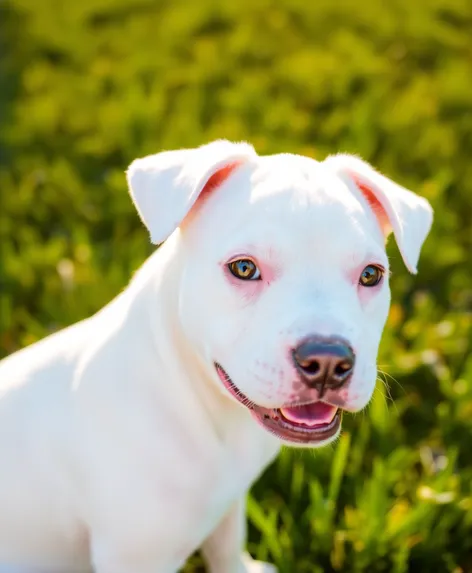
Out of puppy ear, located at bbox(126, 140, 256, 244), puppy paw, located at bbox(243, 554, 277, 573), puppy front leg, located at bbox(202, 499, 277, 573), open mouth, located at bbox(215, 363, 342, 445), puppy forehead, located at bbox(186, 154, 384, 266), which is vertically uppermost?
puppy ear, located at bbox(126, 140, 256, 244)

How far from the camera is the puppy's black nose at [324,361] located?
6.32 feet

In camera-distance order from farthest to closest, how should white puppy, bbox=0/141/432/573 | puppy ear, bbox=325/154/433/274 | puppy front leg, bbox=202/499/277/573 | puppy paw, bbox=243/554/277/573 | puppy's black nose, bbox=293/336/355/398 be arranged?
puppy paw, bbox=243/554/277/573
puppy front leg, bbox=202/499/277/573
puppy ear, bbox=325/154/433/274
white puppy, bbox=0/141/432/573
puppy's black nose, bbox=293/336/355/398

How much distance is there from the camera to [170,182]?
211 cm

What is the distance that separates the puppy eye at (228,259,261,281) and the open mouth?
0.78 ft

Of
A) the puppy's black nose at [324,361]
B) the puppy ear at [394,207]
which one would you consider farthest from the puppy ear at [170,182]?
the puppy's black nose at [324,361]

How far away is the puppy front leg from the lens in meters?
2.73

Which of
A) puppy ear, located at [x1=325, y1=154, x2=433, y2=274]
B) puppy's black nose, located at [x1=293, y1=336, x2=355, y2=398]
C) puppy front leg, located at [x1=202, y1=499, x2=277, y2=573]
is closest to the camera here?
puppy's black nose, located at [x1=293, y1=336, x2=355, y2=398]

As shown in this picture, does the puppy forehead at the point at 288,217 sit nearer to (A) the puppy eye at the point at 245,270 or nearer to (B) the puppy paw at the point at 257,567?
(A) the puppy eye at the point at 245,270

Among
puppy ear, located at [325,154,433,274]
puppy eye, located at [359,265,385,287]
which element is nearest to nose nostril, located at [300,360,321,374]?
puppy eye, located at [359,265,385,287]

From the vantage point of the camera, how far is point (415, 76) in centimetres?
629

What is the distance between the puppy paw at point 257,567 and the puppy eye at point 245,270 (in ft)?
4.06

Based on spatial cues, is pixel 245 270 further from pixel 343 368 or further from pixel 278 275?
pixel 343 368

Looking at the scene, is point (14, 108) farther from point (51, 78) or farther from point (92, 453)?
point (92, 453)

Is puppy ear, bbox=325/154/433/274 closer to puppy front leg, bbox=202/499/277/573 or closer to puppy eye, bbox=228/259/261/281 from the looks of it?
puppy eye, bbox=228/259/261/281
